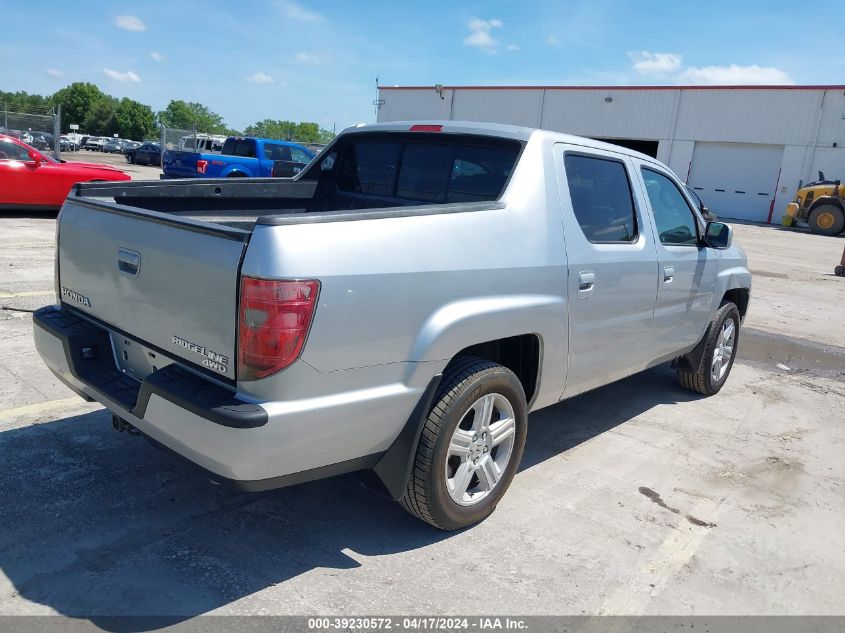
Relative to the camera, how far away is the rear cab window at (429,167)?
12.4 feet

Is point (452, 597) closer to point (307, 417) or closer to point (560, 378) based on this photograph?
point (307, 417)

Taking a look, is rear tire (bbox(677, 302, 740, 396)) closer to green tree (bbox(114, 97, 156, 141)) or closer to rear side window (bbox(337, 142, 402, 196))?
rear side window (bbox(337, 142, 402, 196))

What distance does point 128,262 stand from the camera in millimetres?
2973

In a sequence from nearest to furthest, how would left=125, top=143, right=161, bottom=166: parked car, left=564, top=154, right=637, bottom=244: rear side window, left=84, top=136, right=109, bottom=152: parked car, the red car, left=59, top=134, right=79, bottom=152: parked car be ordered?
left=564, top=154, right=637, bottom=244: rear side window
the red car
left=125, top=143, right=161, bottom=166: parked car
left=59, top=134, right=79, bottom=152: parked car
left=84, top=136, right=109, bottom=152: parked car

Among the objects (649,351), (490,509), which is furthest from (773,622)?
(649,351)

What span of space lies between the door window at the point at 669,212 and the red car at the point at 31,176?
10.3m

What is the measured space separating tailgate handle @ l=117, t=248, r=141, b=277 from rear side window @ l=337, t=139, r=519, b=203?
176 centimetres

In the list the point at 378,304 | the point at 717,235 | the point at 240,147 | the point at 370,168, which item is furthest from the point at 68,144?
the point at 378,304

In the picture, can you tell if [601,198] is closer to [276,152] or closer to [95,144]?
[276,152]

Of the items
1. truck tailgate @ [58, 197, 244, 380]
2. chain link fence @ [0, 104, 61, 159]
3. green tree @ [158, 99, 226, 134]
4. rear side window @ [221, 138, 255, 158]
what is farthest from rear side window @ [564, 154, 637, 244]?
green tree @ [158, 99, 226, 134]

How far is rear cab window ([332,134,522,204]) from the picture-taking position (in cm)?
377

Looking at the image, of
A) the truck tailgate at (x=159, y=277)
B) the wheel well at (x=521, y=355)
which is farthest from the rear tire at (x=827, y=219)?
the truck tailgate at (x=159, y=277)

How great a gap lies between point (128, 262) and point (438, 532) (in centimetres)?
190

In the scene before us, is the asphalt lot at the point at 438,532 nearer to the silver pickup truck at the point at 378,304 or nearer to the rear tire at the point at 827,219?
the silver pickup truck at the point at 378,304
